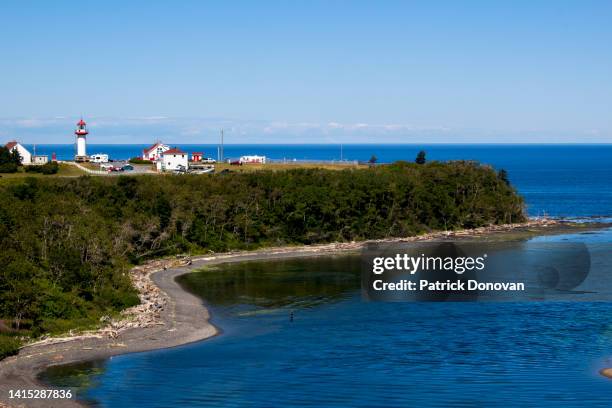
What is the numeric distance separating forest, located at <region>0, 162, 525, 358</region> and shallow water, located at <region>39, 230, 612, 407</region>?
28.0 feet

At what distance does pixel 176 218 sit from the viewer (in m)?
93.6

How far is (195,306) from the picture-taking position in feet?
212

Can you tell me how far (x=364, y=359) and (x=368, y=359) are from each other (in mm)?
232

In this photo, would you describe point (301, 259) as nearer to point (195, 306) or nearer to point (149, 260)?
point (149, 260)

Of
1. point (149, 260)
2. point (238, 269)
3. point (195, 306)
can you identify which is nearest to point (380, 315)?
point (195, 306)

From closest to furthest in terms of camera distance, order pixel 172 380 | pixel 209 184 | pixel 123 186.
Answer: pixel 172 380
pixel 123 186
pixel 209 184

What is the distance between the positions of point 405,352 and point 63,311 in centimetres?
2280

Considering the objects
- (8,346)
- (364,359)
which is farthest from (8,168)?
(364,359)

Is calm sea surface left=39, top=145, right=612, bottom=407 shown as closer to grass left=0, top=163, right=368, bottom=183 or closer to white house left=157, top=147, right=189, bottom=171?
grass left=0, top=163, right=368, bottom=183

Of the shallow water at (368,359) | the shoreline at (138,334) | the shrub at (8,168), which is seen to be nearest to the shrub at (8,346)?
the shoreline at (138,334)

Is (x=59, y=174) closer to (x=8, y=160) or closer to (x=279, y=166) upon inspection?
(x=8, y=160)

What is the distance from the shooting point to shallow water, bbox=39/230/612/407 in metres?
41.7

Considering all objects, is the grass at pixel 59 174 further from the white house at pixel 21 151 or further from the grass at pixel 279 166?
the grass at pixel 279 166

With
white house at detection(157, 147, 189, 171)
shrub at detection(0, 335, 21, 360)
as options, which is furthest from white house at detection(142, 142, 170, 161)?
shrub at detection(0, 335, 21, 360)
